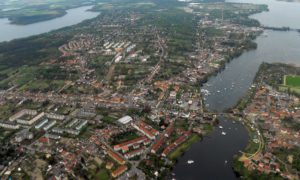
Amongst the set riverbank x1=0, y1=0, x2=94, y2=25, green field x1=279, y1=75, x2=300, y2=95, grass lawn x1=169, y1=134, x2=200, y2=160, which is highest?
riverbank x1=0, y1=0, x2=94, y2=25

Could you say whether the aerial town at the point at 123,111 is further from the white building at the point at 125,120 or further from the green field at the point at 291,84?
the green field at the point at 291,84

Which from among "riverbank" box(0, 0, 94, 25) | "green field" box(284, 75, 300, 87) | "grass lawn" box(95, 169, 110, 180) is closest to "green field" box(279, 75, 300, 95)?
"green field" box(284, 75, 300, 87)

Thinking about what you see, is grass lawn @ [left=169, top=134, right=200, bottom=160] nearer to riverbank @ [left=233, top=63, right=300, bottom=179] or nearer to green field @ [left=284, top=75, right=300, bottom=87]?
riverbank @ [left=233, top=63, right=300, bottom=179]

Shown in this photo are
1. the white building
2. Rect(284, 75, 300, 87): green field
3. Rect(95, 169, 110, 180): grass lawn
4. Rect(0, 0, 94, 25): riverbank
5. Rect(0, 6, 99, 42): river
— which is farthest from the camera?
Rect(0, 0, 94, 25): riverbank

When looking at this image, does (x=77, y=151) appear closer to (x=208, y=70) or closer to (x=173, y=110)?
(x=173, y=110)

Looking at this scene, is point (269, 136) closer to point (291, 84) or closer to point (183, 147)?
point (183, 147)

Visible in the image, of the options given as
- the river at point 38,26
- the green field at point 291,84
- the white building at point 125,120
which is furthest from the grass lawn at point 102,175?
the river at point 38,26

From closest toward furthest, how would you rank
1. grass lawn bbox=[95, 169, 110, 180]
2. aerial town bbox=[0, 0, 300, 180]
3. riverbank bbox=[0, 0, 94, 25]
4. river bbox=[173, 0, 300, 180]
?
grass lawn bbox=[95, 169, 110, 180] < river bbox=[173, 0, 300, 180] < aerial town bbox=[0, 0, 300, 180] < riverbank bbox=[0, 0, 94, 25]
